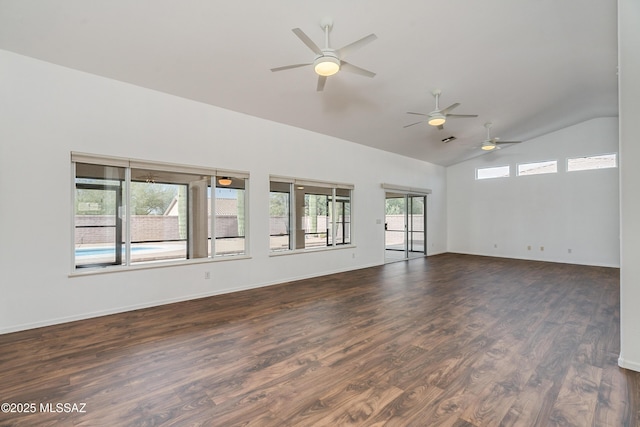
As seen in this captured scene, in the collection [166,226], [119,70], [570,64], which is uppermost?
[570,64]

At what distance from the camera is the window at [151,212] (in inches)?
154

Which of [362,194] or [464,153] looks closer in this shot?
[362,194]

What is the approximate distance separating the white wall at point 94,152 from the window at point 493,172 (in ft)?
21.7

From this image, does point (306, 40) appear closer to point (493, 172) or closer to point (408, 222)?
point (408, 222)

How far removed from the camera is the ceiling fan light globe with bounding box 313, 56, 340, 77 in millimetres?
2893

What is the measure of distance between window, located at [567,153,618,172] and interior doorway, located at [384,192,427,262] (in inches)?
148

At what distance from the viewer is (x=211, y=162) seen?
4773 mm

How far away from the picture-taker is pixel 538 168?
8375mm

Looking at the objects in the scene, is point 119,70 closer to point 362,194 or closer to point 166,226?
point 166,226

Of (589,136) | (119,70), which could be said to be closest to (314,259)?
(119,70)

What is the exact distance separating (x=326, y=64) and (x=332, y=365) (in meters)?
2.83

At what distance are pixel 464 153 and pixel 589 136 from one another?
113 inches

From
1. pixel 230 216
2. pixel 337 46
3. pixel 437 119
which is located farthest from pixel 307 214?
pixel 337 46

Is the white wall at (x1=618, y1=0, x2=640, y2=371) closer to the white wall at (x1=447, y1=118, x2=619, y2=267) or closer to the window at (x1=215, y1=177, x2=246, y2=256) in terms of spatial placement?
the window at (x1=215, y1=177, x2=246, y2=256)
